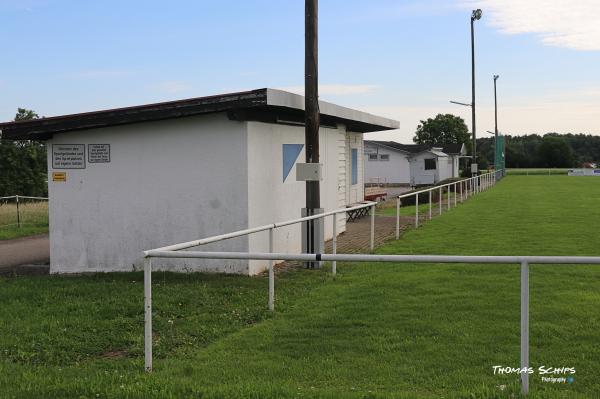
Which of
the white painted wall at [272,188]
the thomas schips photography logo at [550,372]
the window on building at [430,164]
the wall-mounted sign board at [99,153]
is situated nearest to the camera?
the thomas schips photography logo at [550,372]

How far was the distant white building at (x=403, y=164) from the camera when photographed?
203 ft

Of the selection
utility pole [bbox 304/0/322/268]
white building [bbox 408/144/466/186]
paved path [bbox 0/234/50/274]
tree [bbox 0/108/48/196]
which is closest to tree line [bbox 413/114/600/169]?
white building [bbox 408/144/466/186]

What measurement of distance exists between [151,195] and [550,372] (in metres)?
7.82

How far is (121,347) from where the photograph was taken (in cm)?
638

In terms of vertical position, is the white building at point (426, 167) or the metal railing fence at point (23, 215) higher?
the white building at point (426, 167)

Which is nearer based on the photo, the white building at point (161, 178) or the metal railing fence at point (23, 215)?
the white building at point (161, 178)

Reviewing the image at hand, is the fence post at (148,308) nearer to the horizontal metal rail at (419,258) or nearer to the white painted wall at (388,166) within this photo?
the horizontal metal rail at (419,258)

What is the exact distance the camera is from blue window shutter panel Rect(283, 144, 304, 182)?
12.5 meters

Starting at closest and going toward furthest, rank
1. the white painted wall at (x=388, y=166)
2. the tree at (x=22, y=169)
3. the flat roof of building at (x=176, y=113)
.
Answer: the flat roof of building at (x=176, y=113) < the tree at (x=22, y=169) < the white painted wall at (x=388, y=166)

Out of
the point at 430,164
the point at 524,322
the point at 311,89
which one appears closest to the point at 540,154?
the point at 430,164

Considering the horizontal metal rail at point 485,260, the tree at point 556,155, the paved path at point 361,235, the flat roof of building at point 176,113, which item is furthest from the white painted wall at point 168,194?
the tree at point 556,155

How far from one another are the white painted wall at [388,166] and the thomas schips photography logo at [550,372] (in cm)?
5679

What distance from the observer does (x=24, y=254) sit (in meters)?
14.4

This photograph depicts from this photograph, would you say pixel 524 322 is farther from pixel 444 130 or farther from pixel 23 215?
pixel 444 130
